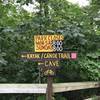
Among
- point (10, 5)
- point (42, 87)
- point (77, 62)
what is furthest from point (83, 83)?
point (10, 5)

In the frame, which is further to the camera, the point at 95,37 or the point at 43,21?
the point at 95,37

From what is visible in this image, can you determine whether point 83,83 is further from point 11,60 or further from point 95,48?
point 11,60

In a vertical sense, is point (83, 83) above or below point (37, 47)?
below

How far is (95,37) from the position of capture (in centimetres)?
839

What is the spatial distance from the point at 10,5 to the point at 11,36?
1.25m

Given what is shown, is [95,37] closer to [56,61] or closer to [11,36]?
[11,36]

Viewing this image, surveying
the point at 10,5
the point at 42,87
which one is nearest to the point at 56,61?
the point at 42,87

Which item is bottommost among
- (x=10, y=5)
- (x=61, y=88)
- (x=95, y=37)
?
(x=61, y=88)

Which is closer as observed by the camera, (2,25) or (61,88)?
(61,88)

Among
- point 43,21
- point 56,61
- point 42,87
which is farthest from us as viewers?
point 43,21

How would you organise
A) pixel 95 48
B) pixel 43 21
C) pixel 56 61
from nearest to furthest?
pixel 56 61, pixel 43 21, pixel 95 48

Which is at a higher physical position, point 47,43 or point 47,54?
point 47,43

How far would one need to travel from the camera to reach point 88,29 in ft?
27.3

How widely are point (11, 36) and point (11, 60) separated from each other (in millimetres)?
642
